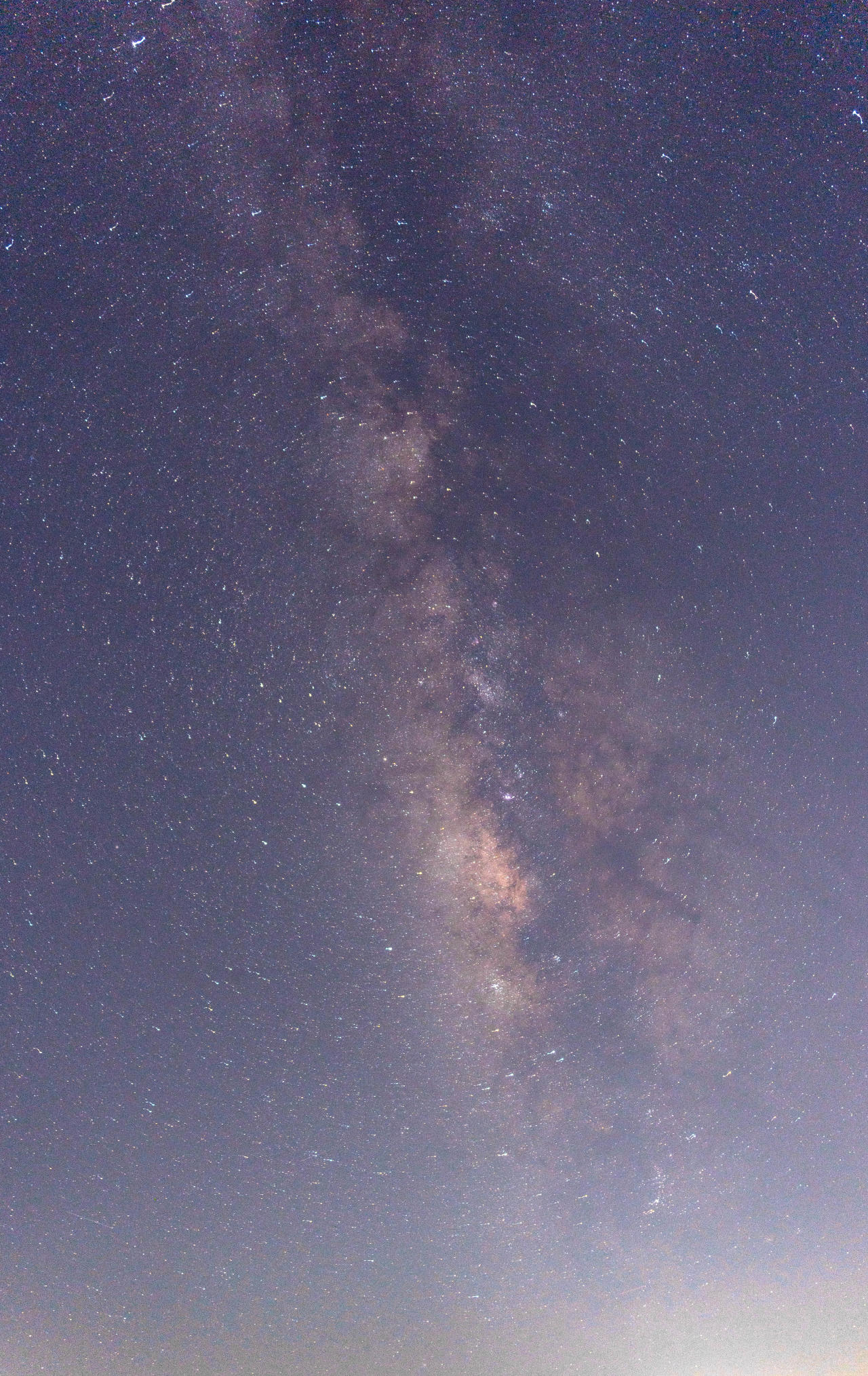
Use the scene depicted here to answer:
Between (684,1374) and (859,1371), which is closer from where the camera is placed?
(684,1374)

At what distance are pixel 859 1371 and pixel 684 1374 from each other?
5.37m

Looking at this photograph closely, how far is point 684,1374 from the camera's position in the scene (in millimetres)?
11711

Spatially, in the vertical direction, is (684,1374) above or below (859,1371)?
Answer: above

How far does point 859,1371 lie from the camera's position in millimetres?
14484
